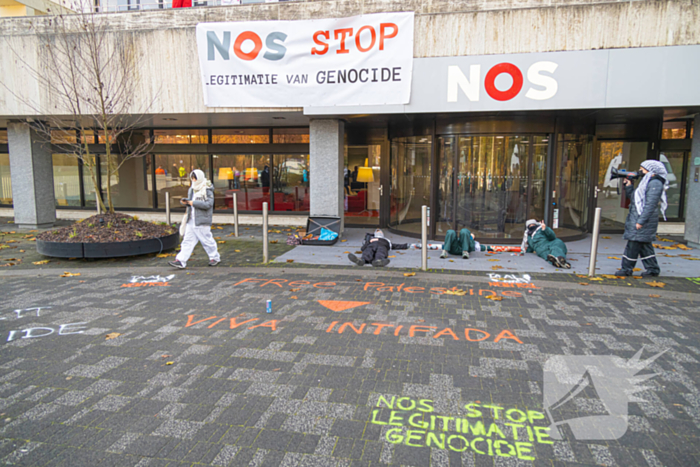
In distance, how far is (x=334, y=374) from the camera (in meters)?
4.18

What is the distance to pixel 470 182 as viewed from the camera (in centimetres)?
1148

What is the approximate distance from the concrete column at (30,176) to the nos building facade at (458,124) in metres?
0.05

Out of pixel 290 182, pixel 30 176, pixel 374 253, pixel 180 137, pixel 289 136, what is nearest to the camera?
pixel 374 253

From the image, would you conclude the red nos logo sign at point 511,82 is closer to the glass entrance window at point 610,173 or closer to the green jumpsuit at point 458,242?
the green jumpsuit at point 458,242

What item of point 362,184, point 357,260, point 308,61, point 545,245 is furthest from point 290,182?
point 545,245

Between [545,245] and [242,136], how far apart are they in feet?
35.0

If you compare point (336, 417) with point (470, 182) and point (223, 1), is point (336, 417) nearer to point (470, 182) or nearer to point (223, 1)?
point (470, 182)

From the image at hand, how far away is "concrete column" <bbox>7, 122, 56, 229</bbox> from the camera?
13.6m

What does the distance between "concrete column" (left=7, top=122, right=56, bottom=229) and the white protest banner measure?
21.9ft

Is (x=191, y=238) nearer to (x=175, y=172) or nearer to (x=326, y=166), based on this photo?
(x=326, y=166)

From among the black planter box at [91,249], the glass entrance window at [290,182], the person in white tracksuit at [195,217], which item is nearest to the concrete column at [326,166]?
the glass entrance window at [290,182]

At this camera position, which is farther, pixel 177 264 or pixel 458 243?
pixel 458 243

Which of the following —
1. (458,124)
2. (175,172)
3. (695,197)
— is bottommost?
(695,197)

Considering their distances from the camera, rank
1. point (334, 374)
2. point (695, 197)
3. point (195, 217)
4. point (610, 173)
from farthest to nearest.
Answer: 1. point (610, 173)
2. point (695, 197)
3. point (195, 217)
4. point (334, 374)
